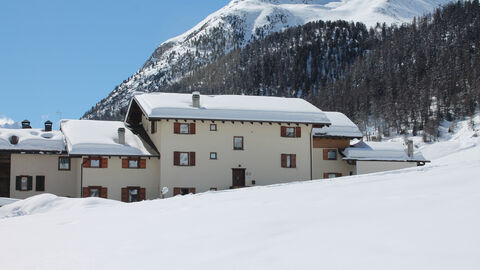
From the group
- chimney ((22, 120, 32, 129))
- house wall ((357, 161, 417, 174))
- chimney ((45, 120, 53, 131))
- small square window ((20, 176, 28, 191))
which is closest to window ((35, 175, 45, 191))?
small square window ((20, 176, 28, 191))

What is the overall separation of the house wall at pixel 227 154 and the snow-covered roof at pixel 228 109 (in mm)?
656

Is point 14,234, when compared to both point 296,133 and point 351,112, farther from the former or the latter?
point 351,112

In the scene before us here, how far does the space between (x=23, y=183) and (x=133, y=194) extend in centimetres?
728

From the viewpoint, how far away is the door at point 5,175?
37.1 m

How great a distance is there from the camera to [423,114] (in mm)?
108938

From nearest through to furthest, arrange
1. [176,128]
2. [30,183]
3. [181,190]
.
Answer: [181,190], [176,128], [30,183]

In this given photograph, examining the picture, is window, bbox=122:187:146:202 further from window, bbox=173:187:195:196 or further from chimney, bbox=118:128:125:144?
chimney, bbox=118:128:125:144

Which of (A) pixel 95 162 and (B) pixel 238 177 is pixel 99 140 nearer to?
(A) pixel 95 162

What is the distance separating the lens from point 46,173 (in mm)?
37938

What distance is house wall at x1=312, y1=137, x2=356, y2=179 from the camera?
41.5 meters

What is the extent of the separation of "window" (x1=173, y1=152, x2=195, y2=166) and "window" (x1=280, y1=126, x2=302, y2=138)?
6.35 metres

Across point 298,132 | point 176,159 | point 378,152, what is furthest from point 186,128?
point 378,152

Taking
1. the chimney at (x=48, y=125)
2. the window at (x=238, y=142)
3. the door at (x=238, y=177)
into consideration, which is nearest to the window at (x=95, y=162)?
the chimney at (x=48, y=125)

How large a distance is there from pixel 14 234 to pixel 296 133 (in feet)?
92.1
